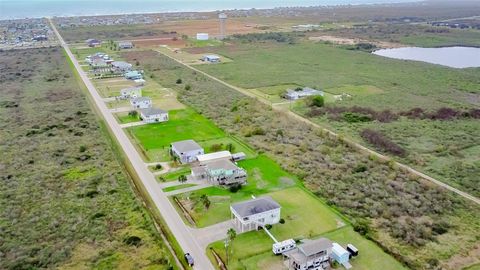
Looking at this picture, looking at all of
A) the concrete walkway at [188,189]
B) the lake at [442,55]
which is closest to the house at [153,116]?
the concrete walkway at [188,189]

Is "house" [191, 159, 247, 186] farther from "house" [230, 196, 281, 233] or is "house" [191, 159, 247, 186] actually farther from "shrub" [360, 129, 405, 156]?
"shrub" [360, 129, 405, 156]

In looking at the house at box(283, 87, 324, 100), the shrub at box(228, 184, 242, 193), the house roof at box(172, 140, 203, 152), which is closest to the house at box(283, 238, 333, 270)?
the shrub at box(228, 184, 242, 193)

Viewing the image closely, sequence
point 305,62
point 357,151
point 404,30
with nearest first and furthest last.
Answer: point 357,151 < point 305,62 < point 404,30

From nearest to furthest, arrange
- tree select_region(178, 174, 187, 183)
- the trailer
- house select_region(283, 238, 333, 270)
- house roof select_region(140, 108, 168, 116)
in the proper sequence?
house select_region(283, 238, 333, 270) < the trailer < tree select_region(178, 174, 187, 183) < house roof select_region(140, 108, 168, 116)

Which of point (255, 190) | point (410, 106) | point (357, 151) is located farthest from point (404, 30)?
point (255, 190)

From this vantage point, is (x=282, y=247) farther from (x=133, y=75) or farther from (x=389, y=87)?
(x=133, y=75)

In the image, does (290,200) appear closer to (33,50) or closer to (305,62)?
(305,62)
